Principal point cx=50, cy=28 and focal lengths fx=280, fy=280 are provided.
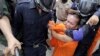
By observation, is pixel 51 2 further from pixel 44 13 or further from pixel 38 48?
pixel 38 48

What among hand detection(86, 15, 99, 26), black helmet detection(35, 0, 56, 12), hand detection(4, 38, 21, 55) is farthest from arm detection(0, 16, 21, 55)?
hand detection(86, 15, 99, 26)

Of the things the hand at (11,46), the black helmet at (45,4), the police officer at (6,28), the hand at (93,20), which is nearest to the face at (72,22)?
the hand at (93,20)

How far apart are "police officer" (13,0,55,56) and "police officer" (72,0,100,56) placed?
0.97 feet

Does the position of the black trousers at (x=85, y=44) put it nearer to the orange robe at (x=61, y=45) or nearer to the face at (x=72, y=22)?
the orange robe at (x=61, y=45)

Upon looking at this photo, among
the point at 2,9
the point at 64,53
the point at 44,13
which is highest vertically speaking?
the point at 2,9

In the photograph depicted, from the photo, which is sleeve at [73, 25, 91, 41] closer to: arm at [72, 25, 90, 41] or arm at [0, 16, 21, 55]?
arm at [72, 25, 90, 41]

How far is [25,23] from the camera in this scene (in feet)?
8.15

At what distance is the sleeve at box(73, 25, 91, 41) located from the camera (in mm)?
2539

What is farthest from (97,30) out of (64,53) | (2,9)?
(2,9)

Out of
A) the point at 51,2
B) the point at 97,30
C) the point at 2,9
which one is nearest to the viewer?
the point at 2,9

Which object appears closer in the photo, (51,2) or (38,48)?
(51,2)

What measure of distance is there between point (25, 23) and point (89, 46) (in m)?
0.65

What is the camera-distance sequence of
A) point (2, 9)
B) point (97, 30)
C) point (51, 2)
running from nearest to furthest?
point (2, 9), point (51, 2), point (97, 30)

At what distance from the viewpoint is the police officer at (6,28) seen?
1376 mm
